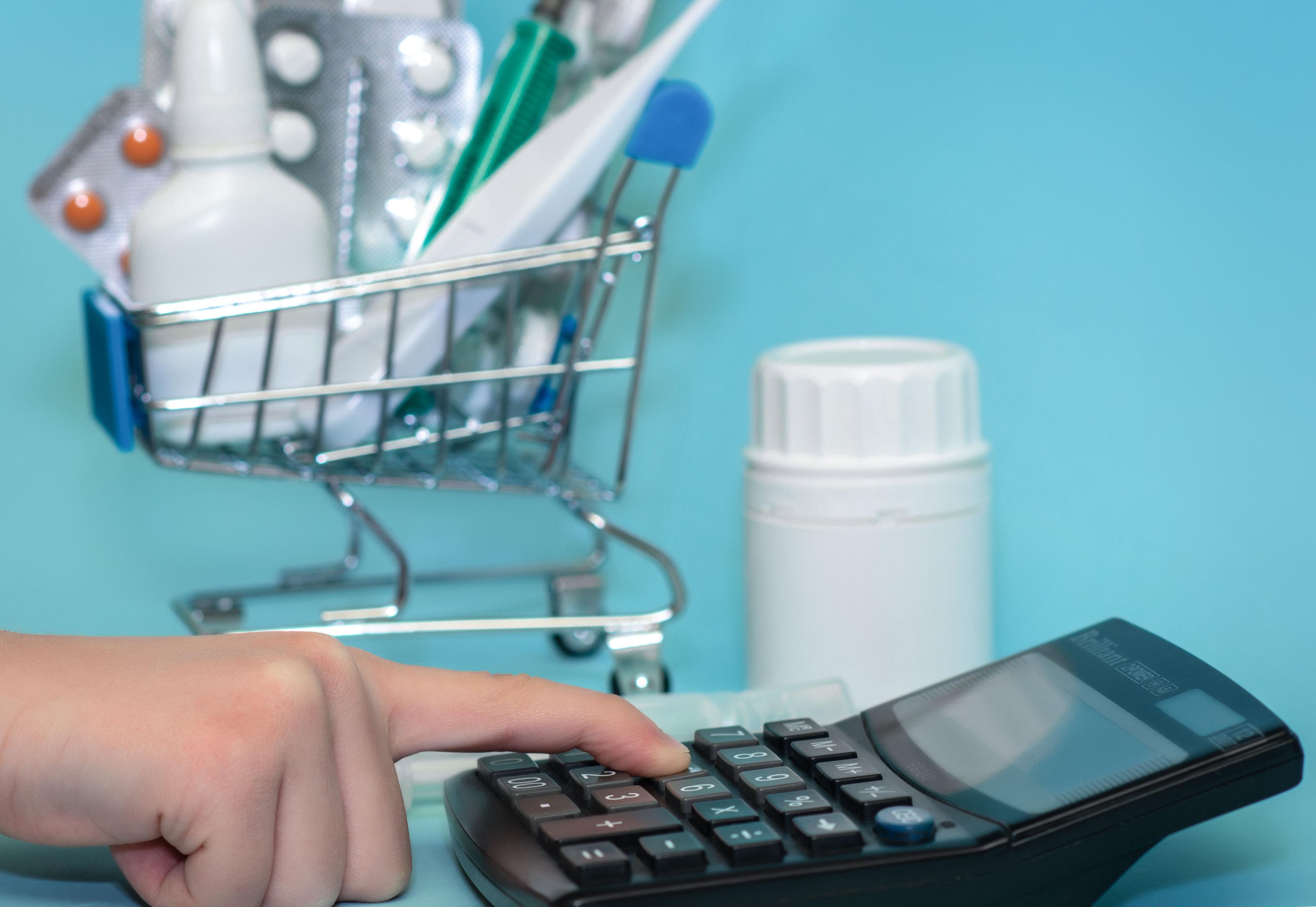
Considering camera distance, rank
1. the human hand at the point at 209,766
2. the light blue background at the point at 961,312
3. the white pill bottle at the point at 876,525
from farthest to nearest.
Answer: the light blue background at the point at 961,312
the white pill bottle at the point at 876,525
the human hand at the point at 209,766

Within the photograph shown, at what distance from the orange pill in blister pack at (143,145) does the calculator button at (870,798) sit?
0.50 meters

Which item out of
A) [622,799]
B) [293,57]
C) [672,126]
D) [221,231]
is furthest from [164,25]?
[622,799]

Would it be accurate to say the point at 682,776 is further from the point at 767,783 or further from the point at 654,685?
the point at 654,685

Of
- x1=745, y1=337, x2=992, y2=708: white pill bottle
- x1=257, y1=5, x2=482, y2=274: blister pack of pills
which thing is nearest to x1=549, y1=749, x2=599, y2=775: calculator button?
x1=745, y1=337, x2=992, y2=708: white pill bottle

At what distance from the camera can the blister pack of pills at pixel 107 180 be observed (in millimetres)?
663

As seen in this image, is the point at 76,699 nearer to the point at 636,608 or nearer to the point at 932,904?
the point at 932,904

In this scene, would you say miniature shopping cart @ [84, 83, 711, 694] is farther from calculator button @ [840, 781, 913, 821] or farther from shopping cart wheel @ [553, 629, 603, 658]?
calculator button @ [840, 781, 913, 821]

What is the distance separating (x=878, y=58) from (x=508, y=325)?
0.29 meters

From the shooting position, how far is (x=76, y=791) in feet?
1.02

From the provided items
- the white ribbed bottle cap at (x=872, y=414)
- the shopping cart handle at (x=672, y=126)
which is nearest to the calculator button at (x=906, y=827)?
the white ribbed bottle cap at (x=872, y=414)

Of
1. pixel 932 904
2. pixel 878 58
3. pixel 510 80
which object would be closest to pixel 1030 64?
pixel 878 58

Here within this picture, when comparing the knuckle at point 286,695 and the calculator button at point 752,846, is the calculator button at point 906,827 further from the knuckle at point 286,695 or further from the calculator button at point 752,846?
the knuckle at point 286,695

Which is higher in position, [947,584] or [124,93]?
[124,93]

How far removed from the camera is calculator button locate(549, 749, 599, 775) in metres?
0.38
